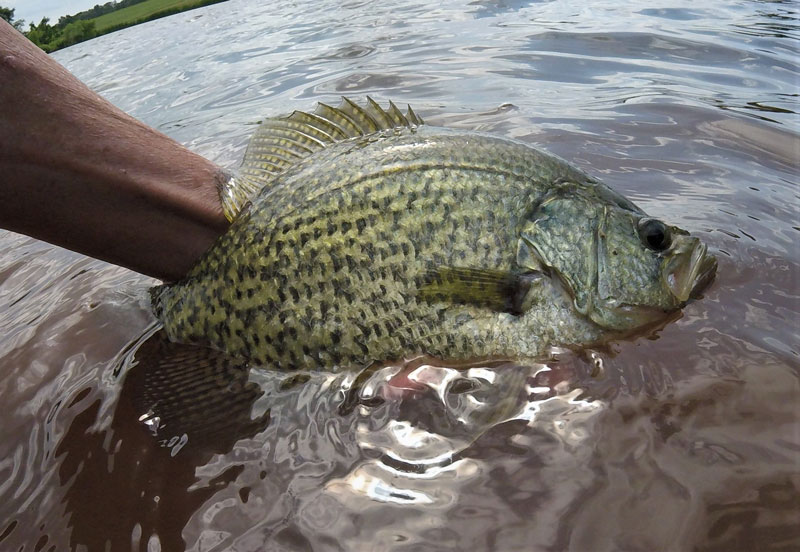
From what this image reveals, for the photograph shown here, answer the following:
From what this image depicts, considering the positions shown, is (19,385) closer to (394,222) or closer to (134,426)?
(134,426)

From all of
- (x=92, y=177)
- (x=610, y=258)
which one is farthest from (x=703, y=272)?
(x=92, y=177)

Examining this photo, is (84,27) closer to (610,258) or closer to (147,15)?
(147,15)

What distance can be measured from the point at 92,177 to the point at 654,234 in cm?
242

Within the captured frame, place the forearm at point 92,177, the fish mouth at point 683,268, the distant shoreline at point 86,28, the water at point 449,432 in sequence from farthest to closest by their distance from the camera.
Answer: the distant shoreline at point 86,28 → the fish mouth at point 683,268 → the forearm at point 92,177 → the water at point 449,432

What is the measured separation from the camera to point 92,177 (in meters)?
2.41

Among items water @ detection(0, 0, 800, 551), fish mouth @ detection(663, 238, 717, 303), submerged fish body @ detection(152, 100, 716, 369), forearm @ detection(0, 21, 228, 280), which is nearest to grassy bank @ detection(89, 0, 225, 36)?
water @ detection(0, 0, 800, 551)

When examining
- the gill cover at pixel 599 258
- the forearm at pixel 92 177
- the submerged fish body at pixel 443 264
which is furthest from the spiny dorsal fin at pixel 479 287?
the forearm at pixel 92 177

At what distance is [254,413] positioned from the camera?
7.14 ft

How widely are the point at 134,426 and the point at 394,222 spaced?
1293 millimetres

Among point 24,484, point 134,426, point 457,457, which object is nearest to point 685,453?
point 457,457

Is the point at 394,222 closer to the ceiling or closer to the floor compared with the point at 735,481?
closer to the ceiling

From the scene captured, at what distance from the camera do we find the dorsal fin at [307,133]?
107 inches

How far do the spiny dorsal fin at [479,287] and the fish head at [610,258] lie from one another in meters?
0.09

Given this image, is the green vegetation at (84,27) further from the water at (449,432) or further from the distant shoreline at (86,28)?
the water at (449,432)
